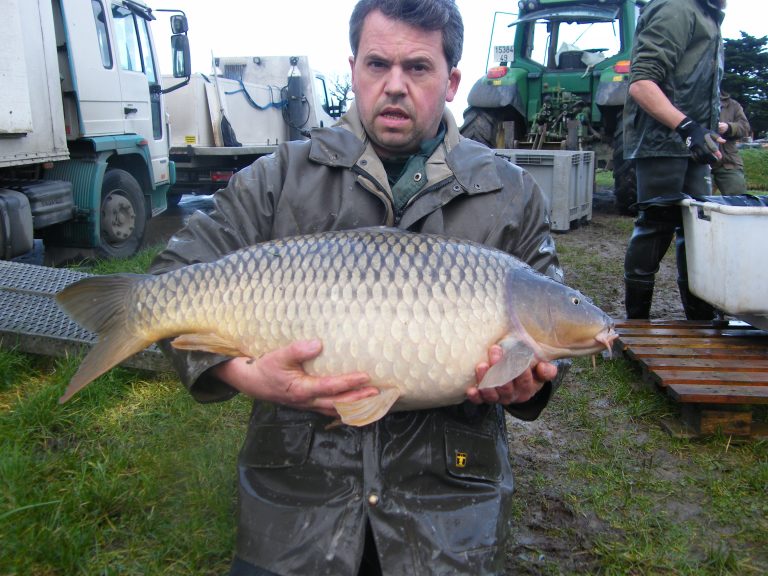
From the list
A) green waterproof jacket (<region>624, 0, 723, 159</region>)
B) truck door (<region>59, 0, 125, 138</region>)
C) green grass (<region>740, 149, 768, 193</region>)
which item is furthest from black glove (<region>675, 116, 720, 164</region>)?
green grass (<region>740, 149, 768, 193</region>)

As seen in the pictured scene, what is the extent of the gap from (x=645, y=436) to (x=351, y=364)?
172 centimetres

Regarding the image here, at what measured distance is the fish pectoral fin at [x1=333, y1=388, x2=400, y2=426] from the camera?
4.48 feet

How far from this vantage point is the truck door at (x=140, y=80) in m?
6.04

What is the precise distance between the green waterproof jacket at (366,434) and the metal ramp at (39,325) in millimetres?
1292

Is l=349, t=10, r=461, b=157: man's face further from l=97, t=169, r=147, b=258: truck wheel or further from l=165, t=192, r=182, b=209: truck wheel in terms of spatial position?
l=165, t=192, r=182, b=209: truck wheel

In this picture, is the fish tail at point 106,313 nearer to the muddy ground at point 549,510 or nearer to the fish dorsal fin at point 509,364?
the fish dorsal fin at point 509,364

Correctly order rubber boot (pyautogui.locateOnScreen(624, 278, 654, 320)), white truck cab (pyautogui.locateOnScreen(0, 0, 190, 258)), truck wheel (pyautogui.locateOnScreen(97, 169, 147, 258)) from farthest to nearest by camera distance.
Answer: truck wheel (pyautogui.locateOnScreen(97, 169, 147, 258)) → white truck cab (pyautogui.locateOnScreen(0, 0, 190, 258)) → rubber boot (pyautogui.locateOnScreen(624, 278, 654, 320))

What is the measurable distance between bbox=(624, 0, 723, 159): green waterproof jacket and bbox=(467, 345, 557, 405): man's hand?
2.31 metres

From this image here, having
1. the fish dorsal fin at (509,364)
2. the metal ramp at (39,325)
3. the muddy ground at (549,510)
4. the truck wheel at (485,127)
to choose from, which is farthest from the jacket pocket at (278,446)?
the truck wheel at (485,127)

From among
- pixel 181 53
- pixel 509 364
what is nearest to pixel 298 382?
pixel 509 364

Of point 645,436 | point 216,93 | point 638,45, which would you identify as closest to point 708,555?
point 645,436

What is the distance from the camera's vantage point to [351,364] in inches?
55.2

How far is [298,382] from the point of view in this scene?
55.1 inches

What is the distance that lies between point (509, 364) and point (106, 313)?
889 mm
